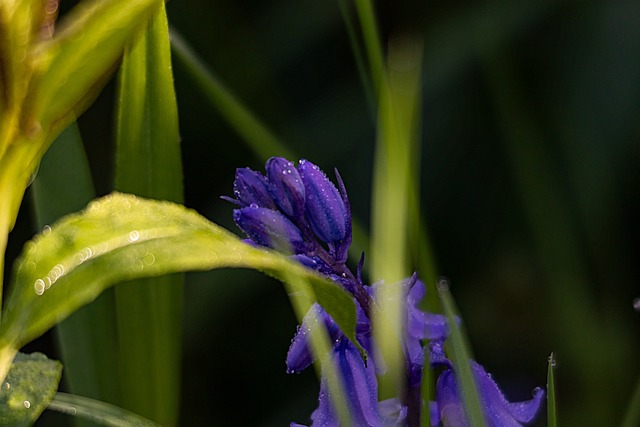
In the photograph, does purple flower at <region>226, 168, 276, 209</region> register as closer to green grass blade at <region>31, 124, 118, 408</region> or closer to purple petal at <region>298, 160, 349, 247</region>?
purple petal at <region>298, 160, 349, 247</region>

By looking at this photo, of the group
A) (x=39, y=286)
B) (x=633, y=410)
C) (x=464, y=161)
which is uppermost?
(x=464, y=161)

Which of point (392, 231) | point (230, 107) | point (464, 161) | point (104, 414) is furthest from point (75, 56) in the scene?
point (464, 161)

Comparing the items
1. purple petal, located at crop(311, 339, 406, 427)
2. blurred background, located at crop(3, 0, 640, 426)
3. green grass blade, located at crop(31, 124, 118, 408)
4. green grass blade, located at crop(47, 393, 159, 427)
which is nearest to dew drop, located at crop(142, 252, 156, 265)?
green grass blade, located at crop(47, 393, 159, 427)

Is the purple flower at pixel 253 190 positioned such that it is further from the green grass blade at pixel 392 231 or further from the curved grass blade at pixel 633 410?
the curved grass blade at pixel 633 410

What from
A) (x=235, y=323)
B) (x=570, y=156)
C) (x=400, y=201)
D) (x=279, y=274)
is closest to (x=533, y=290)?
(x=570, y=156)

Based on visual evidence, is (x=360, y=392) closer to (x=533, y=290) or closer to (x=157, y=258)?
(x=157, y=258)

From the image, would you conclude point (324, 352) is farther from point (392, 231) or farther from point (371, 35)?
point (371, 35)

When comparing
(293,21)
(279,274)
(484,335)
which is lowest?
(484,335)
